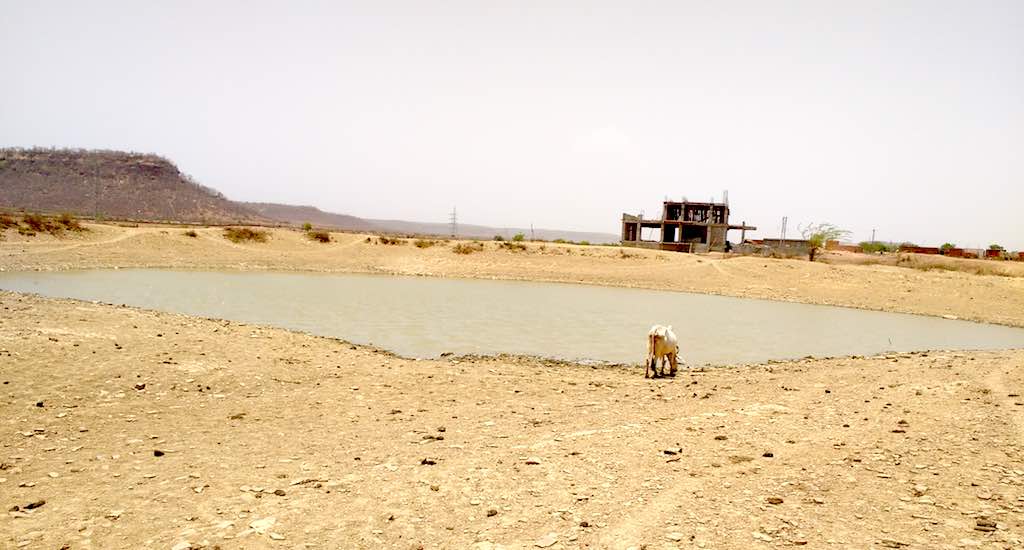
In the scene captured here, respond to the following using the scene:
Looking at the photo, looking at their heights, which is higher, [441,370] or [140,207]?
[140,207]

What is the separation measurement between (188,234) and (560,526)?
46.8 metres

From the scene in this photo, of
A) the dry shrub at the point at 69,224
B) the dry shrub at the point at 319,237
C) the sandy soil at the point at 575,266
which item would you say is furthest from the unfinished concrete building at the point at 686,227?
the dry shrub at the point at 69,224

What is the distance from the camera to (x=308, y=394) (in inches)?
348

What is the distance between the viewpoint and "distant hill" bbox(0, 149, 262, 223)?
8550 centimetres

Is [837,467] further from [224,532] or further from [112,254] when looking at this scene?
[112,254]

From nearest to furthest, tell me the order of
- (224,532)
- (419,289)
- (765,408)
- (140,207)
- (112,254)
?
(224,532)
(765,408)
(419,289)
(112,254)
(140,207)

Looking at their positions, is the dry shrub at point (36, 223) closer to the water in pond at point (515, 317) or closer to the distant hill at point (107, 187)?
the water in pond at point (515, 317)

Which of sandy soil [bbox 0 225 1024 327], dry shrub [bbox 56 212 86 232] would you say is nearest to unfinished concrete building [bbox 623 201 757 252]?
sandy soil [bbox 0 225 1024 327]

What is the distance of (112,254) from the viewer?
119 ft

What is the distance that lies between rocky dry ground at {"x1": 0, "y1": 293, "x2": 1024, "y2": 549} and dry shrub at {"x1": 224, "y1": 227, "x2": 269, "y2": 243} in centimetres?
3758

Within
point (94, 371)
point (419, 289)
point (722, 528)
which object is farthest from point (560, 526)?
point (419, 289)

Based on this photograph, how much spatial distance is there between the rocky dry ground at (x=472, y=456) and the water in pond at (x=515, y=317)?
4905 mm

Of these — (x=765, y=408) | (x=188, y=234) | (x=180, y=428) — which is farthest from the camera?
(x=188, y=234)

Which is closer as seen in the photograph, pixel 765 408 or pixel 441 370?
pixel 765 408
